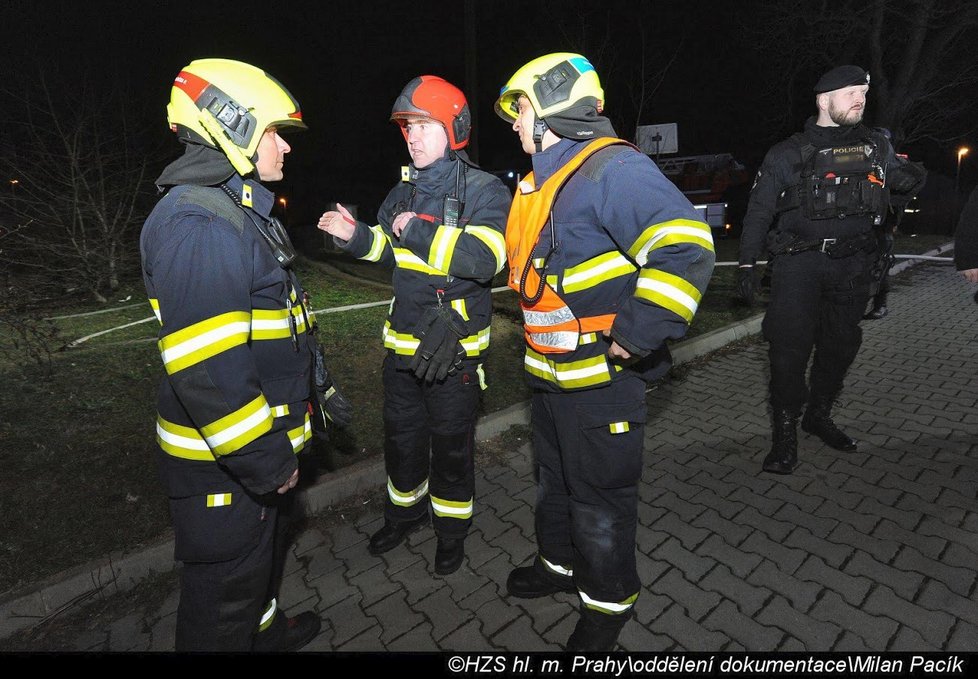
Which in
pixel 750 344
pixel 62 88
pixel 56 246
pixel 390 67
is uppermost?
pixel 390 67

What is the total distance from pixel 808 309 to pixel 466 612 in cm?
292

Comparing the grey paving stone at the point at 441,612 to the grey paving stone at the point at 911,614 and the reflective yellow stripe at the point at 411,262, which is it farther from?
the grey paving stone at the point at 911,614

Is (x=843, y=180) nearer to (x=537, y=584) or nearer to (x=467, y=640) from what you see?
(x=537, y=584)

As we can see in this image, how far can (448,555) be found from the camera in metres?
3.12

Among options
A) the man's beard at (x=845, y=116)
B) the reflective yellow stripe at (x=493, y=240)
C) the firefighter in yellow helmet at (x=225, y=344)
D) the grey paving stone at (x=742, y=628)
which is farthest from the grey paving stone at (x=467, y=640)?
the man's beard at (x=845, y=116)

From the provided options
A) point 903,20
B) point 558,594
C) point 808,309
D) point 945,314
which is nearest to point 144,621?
point 558,594

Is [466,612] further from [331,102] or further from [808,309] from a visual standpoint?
[331,102]

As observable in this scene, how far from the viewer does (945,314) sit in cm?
785

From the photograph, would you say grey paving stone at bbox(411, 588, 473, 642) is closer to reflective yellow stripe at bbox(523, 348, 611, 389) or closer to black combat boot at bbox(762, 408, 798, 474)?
reflective yellow stripe at bbox(523, 348, 611, 389)

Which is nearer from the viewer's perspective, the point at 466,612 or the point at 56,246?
the point at 466,612

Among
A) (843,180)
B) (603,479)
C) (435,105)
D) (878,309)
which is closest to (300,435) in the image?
(603,479)

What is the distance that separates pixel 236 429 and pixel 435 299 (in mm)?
1393

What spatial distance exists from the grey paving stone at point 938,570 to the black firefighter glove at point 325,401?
2.90 metres

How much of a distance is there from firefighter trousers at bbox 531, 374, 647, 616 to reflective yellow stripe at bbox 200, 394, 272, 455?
119cm
